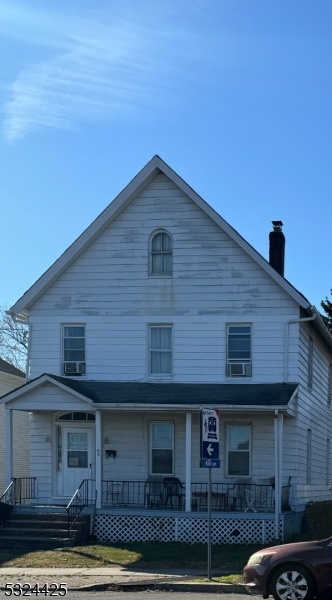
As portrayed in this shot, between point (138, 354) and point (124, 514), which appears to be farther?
point (138, 354)

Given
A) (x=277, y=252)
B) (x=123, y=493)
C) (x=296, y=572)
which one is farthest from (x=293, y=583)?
(x=277, y=252)

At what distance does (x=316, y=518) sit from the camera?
86.7ft

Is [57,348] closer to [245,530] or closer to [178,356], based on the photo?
[178,356]

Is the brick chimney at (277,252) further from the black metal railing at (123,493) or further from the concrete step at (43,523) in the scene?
the concrete step at (43,523)

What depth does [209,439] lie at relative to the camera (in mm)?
17391


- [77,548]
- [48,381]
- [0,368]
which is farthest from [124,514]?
[0,368]

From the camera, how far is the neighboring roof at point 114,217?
85.8ft

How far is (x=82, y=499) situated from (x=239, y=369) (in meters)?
5.68

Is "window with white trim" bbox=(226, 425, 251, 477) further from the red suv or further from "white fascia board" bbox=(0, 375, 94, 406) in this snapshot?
the red suv

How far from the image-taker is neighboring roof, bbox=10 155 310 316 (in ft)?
85.8

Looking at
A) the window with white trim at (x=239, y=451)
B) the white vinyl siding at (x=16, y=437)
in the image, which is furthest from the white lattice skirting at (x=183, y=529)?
the white vinyl siding at (x=16, y=437)

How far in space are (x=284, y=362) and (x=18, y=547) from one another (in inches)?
346

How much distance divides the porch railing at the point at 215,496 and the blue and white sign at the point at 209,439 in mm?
7921

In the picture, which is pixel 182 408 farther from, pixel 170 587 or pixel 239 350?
pixel 170 587
